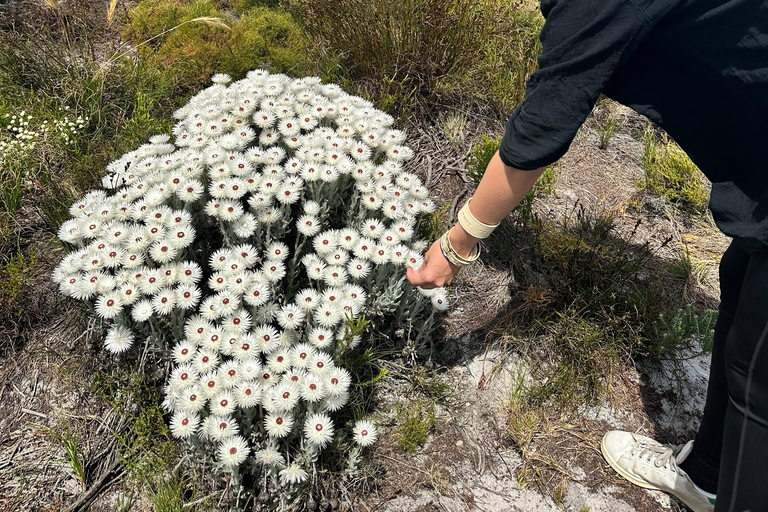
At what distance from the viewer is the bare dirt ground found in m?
2.32

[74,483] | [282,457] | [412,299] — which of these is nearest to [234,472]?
[282,457]

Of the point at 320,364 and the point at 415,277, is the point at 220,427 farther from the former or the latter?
the point at 415,277

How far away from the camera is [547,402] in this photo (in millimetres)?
2762

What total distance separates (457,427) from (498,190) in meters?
1.42

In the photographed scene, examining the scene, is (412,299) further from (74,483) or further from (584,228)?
(74,483)

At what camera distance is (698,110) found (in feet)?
4.99

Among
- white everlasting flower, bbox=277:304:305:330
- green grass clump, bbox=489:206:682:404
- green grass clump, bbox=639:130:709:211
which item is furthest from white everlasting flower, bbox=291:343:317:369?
green grass clump, bbox=639:130:709:211

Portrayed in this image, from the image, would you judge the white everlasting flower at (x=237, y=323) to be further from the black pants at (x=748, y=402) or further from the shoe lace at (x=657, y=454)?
the shoe lace at (x=657, y=454)

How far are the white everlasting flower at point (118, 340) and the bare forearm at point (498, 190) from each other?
5.10 ft

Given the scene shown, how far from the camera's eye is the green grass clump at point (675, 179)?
3.88 m

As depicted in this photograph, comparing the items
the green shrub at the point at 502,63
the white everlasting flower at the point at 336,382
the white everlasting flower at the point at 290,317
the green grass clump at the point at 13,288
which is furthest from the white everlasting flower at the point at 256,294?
the green shrub at the point at 502,63

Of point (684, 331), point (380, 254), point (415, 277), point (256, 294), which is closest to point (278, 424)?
point (256, 294)

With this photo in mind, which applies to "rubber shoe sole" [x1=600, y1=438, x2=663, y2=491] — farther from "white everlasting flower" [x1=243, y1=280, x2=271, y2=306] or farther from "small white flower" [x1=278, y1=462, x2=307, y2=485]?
"white everlasting flower" [x1=243, y1=280, x2=271, y2=306]

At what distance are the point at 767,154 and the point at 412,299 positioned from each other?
1673mm
